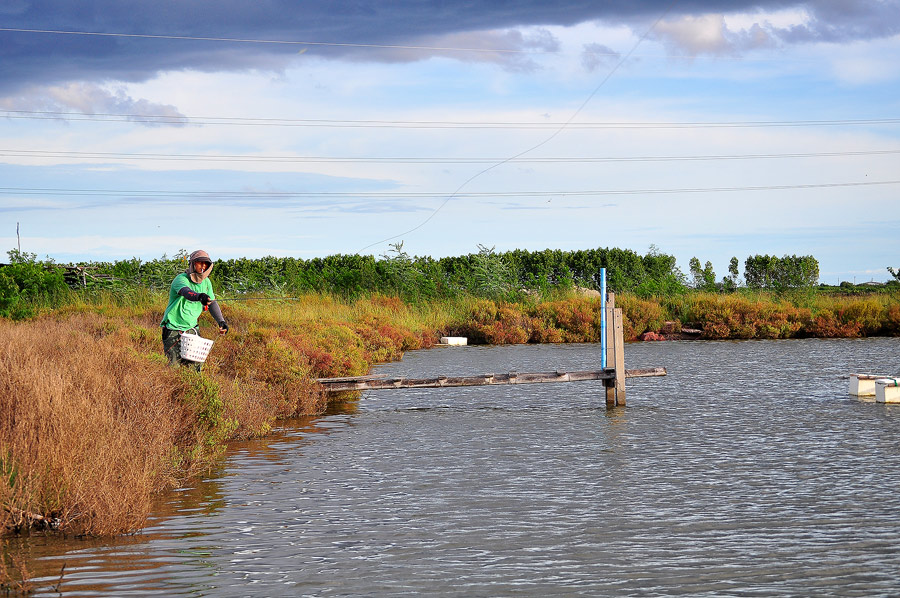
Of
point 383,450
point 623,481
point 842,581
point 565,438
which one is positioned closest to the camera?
point 842,581

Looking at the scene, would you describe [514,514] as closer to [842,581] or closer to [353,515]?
[353,515]

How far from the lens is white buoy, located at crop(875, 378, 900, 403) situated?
17.0m

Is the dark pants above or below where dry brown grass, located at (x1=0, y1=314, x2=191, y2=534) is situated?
above

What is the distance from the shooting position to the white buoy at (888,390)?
16969 mm

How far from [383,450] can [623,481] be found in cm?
374

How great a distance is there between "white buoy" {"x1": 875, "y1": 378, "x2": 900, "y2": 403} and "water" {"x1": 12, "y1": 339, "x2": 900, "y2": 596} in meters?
0.50

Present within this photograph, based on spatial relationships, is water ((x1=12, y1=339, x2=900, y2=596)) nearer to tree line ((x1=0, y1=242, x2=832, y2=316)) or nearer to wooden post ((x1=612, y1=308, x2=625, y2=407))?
wooden post ((x1=612, y1=308, x2=625, y2=407))

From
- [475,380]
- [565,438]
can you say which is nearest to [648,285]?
[475,380]

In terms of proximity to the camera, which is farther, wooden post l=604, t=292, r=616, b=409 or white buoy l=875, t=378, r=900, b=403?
wooden post l=604, t=292, r=616, b=409

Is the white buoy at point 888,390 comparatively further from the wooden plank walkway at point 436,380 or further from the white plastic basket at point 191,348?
the white plastic basket at point 191,348

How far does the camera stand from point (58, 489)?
8039 millimetres

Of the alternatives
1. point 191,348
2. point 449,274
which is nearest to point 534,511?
point 191,348

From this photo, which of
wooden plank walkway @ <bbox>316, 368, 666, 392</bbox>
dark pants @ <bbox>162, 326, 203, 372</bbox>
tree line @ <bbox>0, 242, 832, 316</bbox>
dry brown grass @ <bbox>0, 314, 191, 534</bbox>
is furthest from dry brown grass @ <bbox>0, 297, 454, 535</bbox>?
tree line @ <bbox>0, 242, 832, 316</bbox>

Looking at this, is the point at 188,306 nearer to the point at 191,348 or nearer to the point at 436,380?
the point at 191,348
